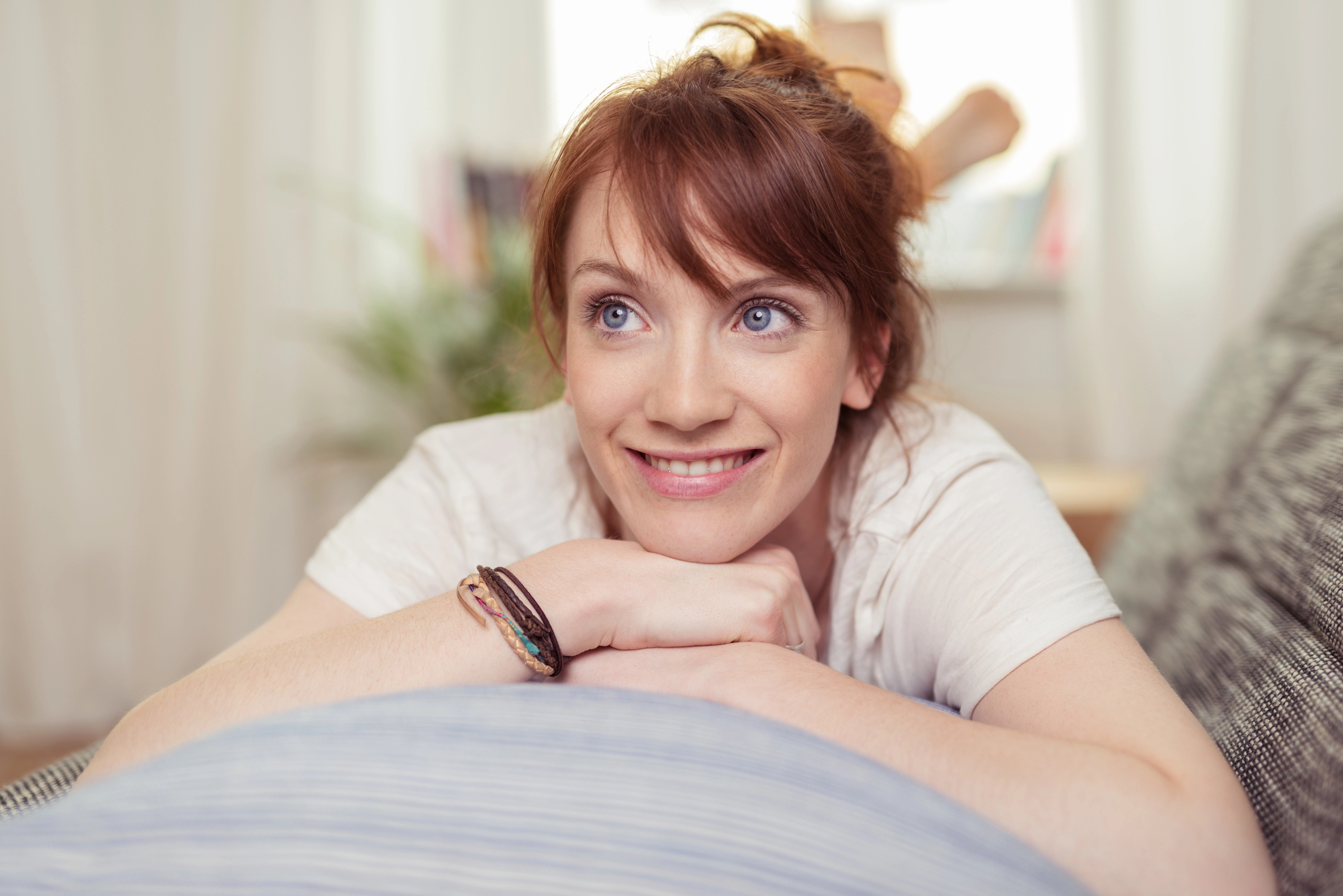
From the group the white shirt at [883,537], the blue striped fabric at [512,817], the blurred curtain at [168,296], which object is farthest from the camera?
the blurred curtain at [168,296]

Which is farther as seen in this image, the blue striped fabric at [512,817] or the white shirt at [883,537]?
the white shirt at [883,537]

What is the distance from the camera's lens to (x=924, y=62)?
2.85 m

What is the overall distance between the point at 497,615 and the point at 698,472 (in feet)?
0.76

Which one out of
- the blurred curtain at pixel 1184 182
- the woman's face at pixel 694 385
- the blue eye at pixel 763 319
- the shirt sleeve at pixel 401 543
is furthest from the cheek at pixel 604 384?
the blurred curtain at pixel 1184 182

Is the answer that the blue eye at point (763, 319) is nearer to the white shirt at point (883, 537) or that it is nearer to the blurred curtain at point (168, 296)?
the white shirt at point (883, 537)

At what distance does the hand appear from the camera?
0.82 m

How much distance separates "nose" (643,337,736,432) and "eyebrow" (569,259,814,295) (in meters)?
0.06

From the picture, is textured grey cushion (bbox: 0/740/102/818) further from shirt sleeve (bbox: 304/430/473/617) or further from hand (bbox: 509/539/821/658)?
hand (bbox: 509/539/821/658)

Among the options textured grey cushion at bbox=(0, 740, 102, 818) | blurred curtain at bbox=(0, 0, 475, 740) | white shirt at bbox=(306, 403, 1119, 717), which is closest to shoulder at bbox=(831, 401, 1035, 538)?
white shirt at bbox=(306, 403, 1119, 717)

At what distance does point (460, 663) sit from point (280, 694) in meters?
0.14

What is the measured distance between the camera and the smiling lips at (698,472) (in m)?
0.90

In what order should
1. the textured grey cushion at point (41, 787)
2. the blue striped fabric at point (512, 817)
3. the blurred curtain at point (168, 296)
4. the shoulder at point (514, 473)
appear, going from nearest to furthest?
1. the blue striped fabric at point (512, 817)
2. the textured grey cushion at point (41, 787)
3. the shoulder at point (514, 473)
4. the blurred curtain at point (168, 296)

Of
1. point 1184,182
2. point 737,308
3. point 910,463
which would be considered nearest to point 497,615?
point 737,308

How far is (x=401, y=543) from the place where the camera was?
39.8 inches
